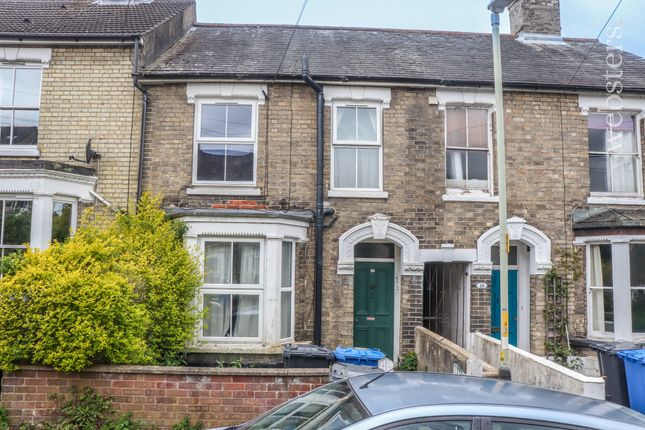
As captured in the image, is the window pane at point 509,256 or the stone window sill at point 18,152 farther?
the window pane at point 509,256

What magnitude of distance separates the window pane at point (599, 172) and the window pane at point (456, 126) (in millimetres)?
2722

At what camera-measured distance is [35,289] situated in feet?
20.2

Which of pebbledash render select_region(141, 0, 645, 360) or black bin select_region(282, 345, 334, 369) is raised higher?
pebbledash render select_region(141, 0, 645, 360)

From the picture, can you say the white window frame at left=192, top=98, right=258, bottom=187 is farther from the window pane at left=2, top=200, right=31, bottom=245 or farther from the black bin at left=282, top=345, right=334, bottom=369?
the black bin at left=282, top=345, right=334, bottom=369

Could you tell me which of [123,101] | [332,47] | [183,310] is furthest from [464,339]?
[123,101]

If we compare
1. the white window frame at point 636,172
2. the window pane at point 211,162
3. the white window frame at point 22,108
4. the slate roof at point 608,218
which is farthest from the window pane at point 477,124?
the white window frame at point 22,108

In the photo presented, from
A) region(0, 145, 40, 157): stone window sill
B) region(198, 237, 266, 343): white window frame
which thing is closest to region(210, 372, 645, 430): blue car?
region(198, 237, 266, 343): white window frame

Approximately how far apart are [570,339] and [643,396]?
10.2ft

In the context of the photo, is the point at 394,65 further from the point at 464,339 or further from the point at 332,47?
the point at 464,339

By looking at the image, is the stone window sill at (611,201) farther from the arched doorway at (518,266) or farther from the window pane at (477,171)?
the window pane at (477,171)

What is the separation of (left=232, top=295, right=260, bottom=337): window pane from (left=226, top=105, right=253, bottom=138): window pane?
10.8 ft

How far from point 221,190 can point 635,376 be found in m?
7.36

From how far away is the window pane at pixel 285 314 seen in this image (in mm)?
9188

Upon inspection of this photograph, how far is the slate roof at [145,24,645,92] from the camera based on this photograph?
33.7 ft
